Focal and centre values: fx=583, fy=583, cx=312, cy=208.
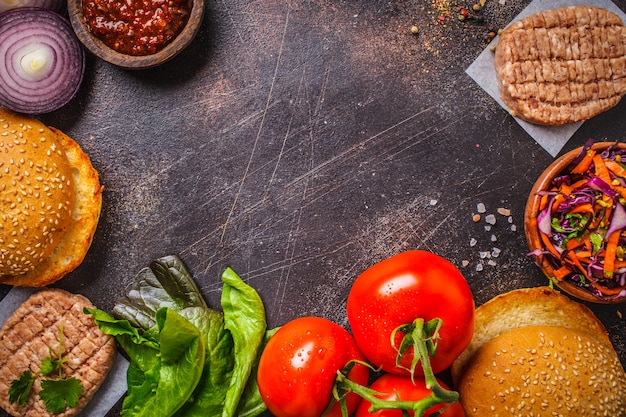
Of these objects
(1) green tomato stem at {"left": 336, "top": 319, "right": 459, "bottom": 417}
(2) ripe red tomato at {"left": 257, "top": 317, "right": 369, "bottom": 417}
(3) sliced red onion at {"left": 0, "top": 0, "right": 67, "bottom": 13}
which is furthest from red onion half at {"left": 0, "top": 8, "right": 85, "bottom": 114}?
(1) green tomato stem at {"left": 336, "top": 319, "right": 459, "bottom": 417}

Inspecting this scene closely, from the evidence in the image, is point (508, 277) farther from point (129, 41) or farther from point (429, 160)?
point (129, 41)

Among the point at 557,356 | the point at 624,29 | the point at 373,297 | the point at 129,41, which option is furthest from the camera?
the point at 624,29

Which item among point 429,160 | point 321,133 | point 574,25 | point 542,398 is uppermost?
point 574,25

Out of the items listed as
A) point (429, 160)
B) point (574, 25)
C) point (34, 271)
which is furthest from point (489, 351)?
point (34, 271)

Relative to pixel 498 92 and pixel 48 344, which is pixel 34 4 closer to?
pixel 48 344

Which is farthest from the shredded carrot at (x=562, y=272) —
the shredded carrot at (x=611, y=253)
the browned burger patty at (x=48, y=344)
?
the browned burger patty at (x=48, y=344)

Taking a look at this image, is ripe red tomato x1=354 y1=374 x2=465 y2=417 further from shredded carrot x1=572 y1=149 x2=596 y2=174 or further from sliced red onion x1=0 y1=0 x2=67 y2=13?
sliced red onion x1=0 y1=0 x2=67 y2=13
